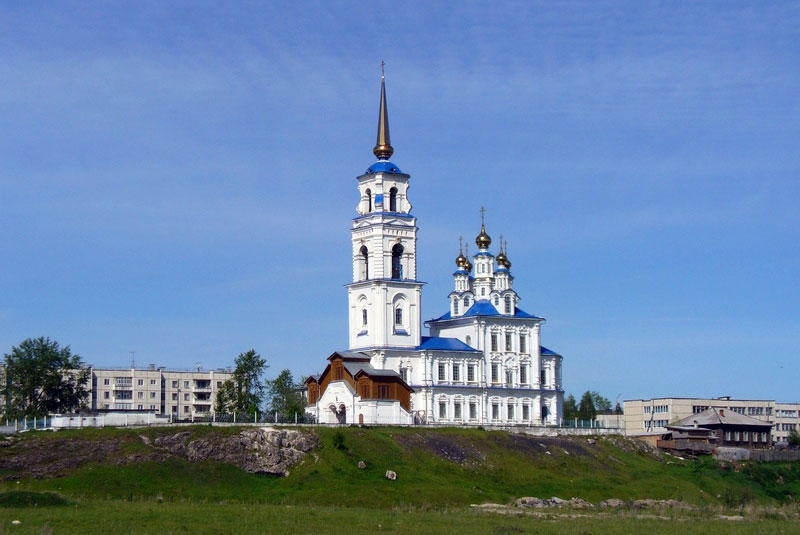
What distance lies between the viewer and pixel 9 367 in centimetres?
8669

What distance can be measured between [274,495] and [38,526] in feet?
64.2

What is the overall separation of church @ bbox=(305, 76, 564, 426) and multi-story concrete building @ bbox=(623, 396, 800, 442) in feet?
96.6

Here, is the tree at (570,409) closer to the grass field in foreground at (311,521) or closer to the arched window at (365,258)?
the arched window at (365,258)

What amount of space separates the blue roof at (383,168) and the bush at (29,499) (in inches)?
1815

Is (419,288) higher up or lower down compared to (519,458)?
higher up

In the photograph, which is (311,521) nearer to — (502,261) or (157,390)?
(502,261)

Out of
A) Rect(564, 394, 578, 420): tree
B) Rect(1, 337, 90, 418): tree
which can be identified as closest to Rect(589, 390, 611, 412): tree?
Rect(564, 394, 578, 420): tree

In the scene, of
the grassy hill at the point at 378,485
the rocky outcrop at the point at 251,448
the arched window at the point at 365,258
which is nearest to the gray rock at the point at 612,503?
the grassy hill at the point at 378,485

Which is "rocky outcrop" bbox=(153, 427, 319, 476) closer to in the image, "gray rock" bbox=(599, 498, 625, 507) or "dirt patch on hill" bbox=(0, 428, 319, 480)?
"dirt patch on hill" bbox=(0, 428, 319, 480)

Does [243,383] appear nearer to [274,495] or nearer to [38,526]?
[274,495]

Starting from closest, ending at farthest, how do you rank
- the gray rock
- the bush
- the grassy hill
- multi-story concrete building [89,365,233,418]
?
the grassy hill < the bush < the gray rock < multi-story concrete building [89,365,233,418]

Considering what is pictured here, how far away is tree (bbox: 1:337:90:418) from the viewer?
3415 inches

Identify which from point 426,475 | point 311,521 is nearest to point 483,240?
point 426,475

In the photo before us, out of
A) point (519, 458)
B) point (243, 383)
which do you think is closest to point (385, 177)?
point (243, 383)
